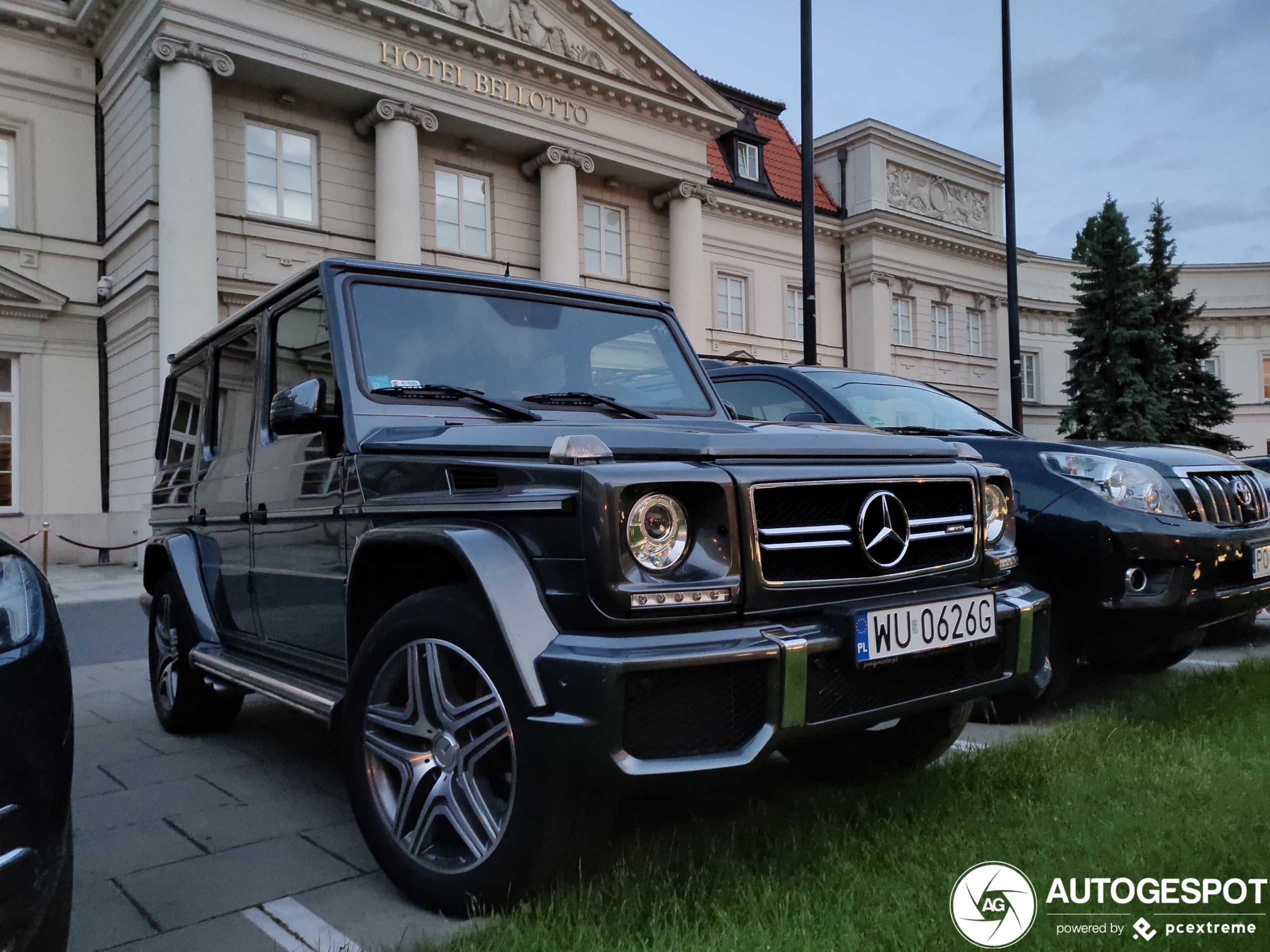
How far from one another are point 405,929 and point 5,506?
18.0 meters

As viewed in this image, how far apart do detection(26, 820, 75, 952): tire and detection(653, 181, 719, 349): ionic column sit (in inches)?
846

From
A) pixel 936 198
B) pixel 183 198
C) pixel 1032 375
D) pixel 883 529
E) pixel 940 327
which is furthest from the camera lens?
pixel 1032 375

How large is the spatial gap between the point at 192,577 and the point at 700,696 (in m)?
3.22

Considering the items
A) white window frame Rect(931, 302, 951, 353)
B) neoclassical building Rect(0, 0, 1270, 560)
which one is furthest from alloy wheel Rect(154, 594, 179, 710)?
white window frame Rect(931, 302, 951, 353)

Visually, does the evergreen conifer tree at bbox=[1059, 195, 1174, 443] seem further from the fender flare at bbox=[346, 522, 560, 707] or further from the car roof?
the fender flare at bbox=[346, 522, 560, 707]

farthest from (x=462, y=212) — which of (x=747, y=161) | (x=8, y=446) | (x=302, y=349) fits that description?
(x=302, y=349)

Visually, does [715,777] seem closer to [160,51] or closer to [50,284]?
[160,51]

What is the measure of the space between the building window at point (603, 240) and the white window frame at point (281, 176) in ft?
Answer: 20.0

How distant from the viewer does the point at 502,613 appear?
2.35 metres

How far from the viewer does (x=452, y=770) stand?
260cm

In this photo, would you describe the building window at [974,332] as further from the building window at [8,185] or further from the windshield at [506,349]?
the windshield at [506,349]

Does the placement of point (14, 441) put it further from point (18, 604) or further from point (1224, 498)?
point (1224, 498)

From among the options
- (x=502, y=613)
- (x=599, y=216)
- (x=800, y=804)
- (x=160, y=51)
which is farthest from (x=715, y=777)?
(x=599, y=216)

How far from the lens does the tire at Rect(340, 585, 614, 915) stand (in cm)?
236
